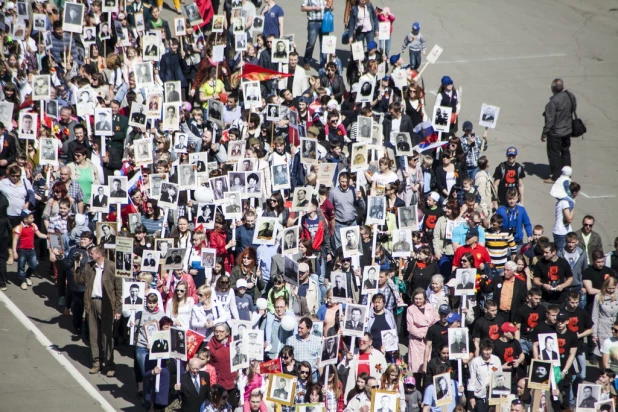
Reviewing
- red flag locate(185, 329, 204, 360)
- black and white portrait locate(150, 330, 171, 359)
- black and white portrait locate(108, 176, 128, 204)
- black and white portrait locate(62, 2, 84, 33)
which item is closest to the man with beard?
red flag locate(185, 329, 204, 360)

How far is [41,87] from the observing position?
20172 mm

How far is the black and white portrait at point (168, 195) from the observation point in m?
17.5

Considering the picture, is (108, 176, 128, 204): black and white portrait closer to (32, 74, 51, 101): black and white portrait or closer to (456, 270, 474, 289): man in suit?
(32, 74, 51, 101): black and white portrait

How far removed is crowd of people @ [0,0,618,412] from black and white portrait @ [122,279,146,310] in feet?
0.13

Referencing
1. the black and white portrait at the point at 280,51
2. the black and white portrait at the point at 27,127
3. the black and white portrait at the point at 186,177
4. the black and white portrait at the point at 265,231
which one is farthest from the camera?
the black and white portrait at the point at 280,51

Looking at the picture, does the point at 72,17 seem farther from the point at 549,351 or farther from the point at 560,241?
the point at 549,351

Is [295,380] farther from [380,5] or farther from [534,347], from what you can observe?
[380,5]

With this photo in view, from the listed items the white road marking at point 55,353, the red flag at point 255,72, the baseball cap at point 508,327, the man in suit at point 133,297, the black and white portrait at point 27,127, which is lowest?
the white road marking at point 55,353

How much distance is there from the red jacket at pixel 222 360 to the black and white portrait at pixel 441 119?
688cm

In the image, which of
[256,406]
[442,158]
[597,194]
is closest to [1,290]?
[256,406]

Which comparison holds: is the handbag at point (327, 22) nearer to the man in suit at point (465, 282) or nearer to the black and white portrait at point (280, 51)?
the black and white portrait at point (280, 51)

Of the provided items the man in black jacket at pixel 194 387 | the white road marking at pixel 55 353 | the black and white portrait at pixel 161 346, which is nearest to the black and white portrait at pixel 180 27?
the white road marking at pixel 55 353

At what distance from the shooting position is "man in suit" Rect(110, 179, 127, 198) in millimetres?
17631

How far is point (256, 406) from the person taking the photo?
13.9m
